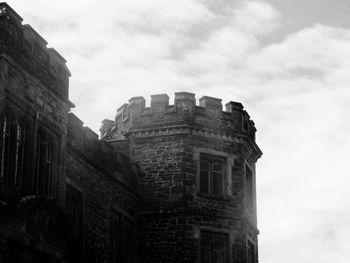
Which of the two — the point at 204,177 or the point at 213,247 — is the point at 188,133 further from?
the point at 213,247

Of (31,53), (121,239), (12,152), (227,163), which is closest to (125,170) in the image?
(121,239)

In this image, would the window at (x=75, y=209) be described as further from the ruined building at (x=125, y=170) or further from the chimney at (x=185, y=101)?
the chimney at (x=185, y=101)

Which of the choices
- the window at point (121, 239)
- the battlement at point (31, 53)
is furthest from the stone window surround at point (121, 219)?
the battlement at point (31, 53)

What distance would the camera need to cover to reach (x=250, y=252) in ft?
85.2

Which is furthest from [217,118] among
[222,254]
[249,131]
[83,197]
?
[83,197]

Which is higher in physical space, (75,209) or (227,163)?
(227,163)

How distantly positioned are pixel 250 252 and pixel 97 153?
20.9ft

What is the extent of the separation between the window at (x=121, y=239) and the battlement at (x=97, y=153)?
3.77 ft

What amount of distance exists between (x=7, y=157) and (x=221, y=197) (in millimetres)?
9795

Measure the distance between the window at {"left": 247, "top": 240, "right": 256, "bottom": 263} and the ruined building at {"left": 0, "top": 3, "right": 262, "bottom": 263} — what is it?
4cm

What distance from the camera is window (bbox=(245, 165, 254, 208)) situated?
26547 millimetres

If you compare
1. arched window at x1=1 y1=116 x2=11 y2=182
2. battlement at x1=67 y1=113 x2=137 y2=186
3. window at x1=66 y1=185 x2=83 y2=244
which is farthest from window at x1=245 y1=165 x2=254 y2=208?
arched window at x1=1 y1=116 x2=11 y2=182

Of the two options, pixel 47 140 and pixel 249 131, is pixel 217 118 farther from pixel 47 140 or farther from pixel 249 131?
pixel 47 140

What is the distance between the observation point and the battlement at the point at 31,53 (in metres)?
17.1
